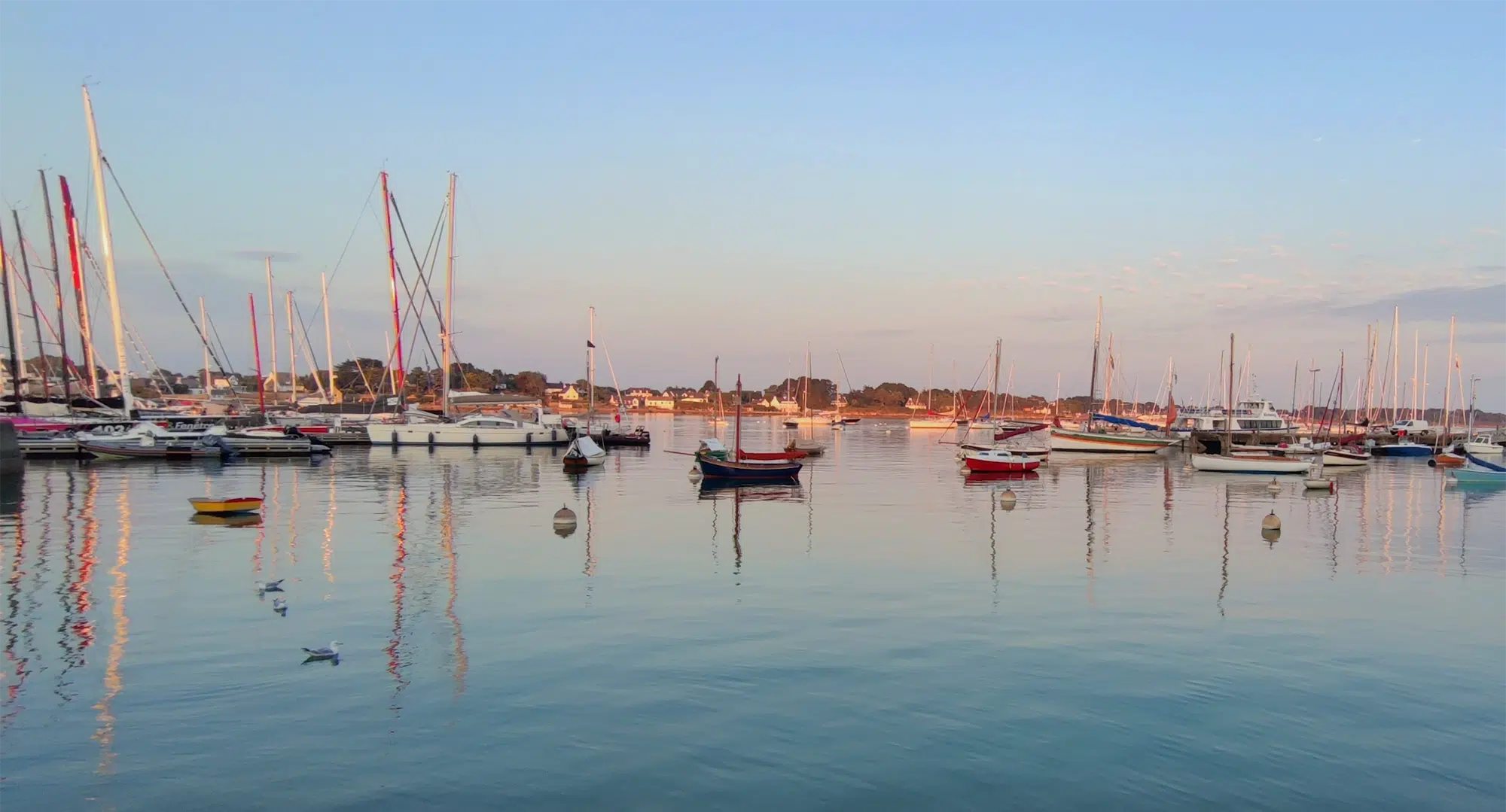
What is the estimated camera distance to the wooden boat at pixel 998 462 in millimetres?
70188

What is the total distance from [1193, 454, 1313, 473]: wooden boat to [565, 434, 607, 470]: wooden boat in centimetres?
4496

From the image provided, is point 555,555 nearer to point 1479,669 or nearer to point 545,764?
point 545,764

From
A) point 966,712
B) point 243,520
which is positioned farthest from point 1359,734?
point 243,520

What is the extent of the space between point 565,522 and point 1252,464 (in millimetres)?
57096

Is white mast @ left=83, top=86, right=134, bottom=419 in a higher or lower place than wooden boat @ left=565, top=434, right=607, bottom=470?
higher

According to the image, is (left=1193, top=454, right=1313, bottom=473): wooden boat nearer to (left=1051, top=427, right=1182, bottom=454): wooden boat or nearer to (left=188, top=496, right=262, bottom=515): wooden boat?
(left=1051, top=427, right=1182, bottom=454): wooden boat

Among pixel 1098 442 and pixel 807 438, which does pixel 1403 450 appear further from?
pixel 807 438

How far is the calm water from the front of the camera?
40.2ft

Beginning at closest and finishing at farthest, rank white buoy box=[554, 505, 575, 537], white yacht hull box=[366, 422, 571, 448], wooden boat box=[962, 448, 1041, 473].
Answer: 1. white buoy box=[554, 505, 575, 537]
2. wooden boat box=[962, 448, 1041, 473]
3. white yacht hull box=[366, 422, 571, 448]

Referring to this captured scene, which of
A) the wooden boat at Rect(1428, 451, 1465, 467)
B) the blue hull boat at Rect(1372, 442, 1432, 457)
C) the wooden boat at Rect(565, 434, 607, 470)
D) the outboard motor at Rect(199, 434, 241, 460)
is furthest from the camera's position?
the blue hull boat at Rect(1372, 442, 1432, 457)

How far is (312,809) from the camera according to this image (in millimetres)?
11156

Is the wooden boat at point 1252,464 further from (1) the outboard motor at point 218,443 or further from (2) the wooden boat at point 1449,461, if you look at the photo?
(1) the outboard motor at point 218,443

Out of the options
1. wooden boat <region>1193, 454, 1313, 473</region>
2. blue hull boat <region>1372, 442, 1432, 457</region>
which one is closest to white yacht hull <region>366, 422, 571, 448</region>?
wooden boat <region>1193, 454, 1313, 473</region>

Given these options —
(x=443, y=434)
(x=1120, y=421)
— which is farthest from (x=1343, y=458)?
(x=443, y=434)
